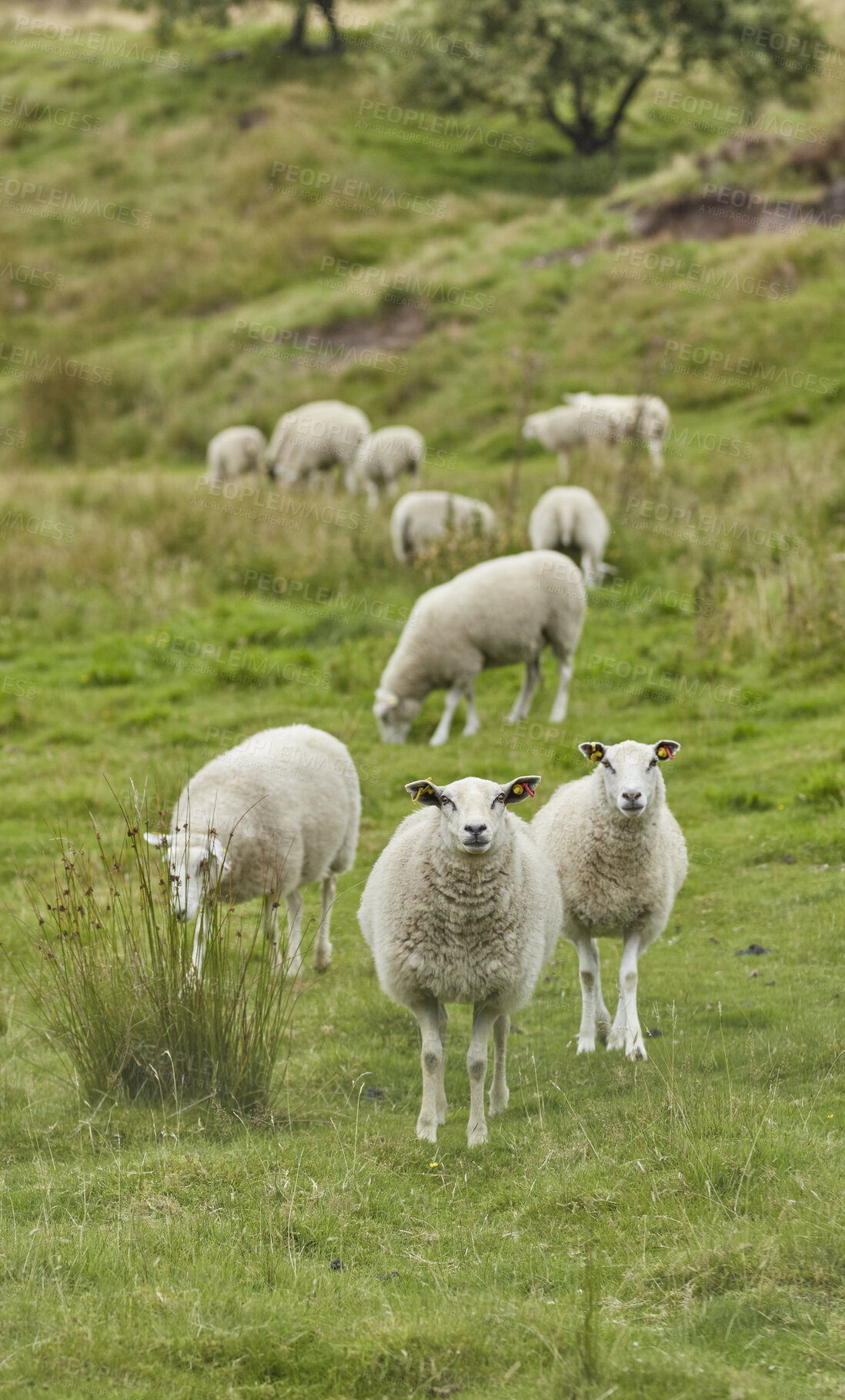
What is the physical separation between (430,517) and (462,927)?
→ 11.3 metres

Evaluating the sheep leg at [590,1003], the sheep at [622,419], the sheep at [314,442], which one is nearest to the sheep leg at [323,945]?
the sheep leg at [590,1003]

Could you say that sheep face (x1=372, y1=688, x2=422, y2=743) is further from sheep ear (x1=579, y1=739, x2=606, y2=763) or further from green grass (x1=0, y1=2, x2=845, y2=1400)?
sheep ear (x1=579, y1=739, x2=606, y2=763)

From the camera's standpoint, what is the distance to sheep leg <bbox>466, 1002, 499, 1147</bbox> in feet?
18.6

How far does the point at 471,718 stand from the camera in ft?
41.5

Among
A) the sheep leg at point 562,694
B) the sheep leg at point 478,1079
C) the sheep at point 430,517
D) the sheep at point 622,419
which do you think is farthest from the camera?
the sheep at point 622,419

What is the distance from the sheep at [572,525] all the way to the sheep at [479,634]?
2.83 m

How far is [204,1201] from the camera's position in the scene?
498 cm

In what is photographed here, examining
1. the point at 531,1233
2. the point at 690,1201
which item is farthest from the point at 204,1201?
the point at 690,1201

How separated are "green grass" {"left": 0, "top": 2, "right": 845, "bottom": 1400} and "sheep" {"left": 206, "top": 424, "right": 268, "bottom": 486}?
2.23 m

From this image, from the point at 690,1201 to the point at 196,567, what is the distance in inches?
534

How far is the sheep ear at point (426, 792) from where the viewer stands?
5676mm

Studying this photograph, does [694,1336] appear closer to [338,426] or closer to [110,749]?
[110,749]

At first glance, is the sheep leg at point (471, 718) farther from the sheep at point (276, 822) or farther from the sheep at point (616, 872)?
the sheep at point (616, 872)

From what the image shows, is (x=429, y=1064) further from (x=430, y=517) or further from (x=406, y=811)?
(x=430, y=517)
